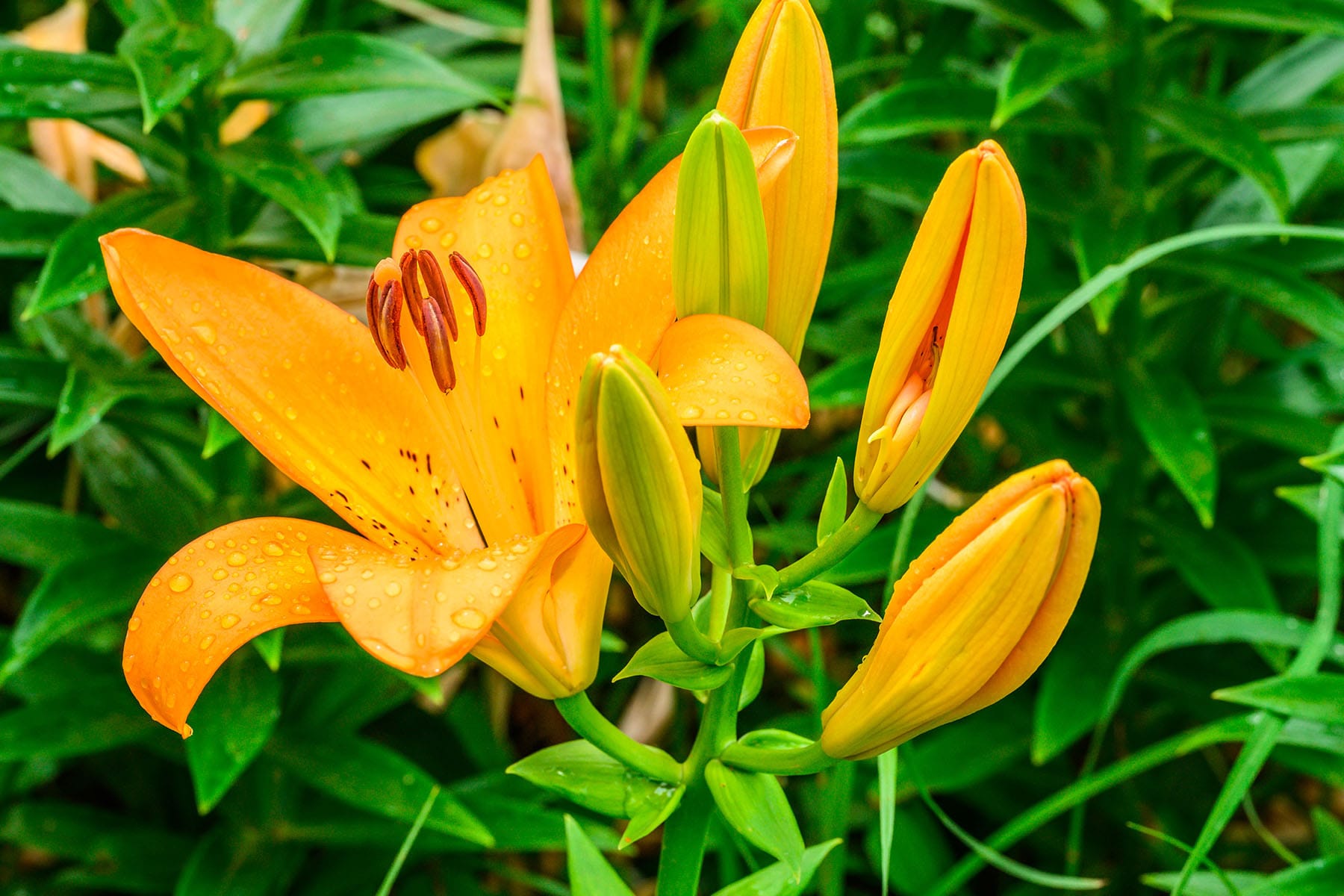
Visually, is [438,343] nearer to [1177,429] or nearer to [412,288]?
[412,288]

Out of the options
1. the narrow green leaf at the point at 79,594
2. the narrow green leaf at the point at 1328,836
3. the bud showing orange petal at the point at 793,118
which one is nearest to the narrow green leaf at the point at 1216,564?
the narrow green leaf at the point at 1328,836

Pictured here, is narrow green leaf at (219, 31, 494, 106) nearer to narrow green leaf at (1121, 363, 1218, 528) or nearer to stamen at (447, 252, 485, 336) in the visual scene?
stamen at (447, 252, 485, 336)

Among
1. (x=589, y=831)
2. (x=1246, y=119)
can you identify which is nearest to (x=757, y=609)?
(x=589, y=831)

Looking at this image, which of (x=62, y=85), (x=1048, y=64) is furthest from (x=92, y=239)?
(x=1048, y=64)

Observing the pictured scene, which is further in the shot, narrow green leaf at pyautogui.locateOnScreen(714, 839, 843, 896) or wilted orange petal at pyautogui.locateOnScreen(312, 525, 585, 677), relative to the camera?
narrow green leaf at pyautogui.locateOnScreen(714, 839, 843, 896)

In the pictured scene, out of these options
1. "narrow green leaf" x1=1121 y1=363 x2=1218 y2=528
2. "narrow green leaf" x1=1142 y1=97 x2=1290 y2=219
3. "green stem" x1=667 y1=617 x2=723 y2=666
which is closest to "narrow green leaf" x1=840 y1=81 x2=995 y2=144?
"narrow green leaf" x1=1142 y1=97 x2=1290 y2=219

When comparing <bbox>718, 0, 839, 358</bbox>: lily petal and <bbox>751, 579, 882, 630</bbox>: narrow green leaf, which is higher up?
<bbox>718, 0, 839, 358</bbox>: lily petal
